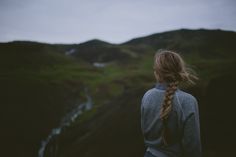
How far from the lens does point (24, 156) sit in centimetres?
2372

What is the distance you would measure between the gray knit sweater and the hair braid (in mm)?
74

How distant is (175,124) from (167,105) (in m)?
0.42

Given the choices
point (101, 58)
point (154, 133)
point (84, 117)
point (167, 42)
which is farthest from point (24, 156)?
point (167, 42)

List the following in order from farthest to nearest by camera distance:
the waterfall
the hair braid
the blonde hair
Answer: the waterfall, the blonde hair, the hair braid

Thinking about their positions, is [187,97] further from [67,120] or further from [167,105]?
[67,120]

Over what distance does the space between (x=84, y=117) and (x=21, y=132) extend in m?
9.59

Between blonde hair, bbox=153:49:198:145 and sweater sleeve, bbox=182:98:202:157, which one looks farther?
blonde hair, bbox=153:49:198:145

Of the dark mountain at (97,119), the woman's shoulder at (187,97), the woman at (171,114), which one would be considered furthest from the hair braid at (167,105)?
the dark mountain at (97,119)

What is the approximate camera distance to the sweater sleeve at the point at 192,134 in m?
4.12

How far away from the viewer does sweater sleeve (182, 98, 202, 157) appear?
4.12 metres

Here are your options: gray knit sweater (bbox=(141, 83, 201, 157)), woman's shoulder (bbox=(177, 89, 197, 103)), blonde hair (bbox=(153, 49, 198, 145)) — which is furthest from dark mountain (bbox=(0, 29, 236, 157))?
woman's shoulder (bbox=(177, 89, 197, 103))

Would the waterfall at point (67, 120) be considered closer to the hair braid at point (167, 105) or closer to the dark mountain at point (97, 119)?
the dark mountain at point (97, 119)

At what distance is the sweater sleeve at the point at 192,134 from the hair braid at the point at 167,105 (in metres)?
0.31

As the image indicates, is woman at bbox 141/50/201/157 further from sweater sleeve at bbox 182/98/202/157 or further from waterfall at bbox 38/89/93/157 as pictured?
waterfall at bbox 38/89/93/157
